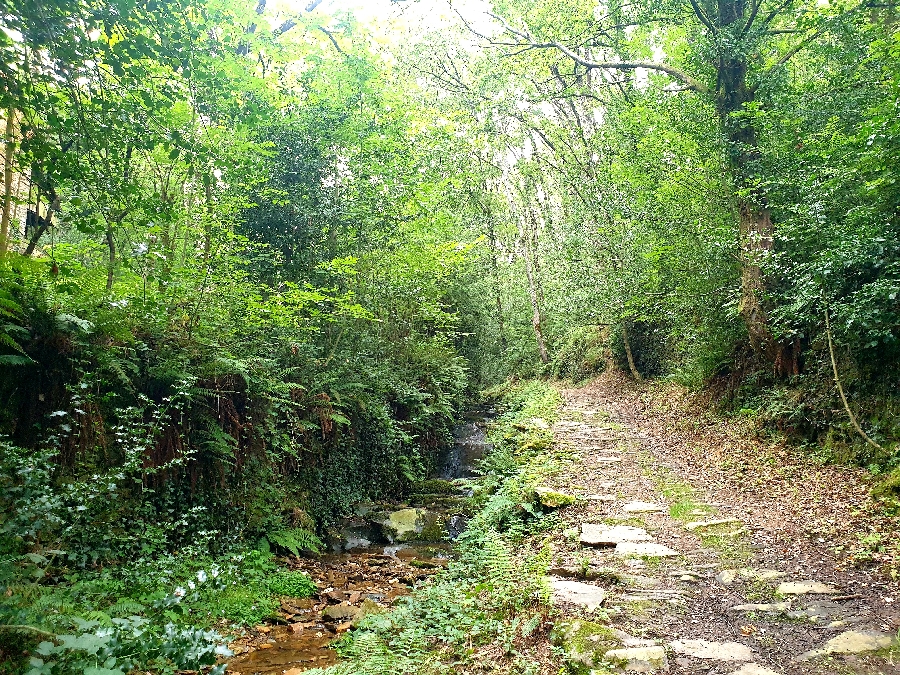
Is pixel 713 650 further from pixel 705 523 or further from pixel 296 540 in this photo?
pixel 296 540

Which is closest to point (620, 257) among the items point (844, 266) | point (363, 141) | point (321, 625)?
point (363, 141)

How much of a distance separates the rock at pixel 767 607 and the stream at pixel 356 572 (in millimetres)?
3718

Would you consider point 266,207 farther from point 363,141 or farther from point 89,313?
point 89,313

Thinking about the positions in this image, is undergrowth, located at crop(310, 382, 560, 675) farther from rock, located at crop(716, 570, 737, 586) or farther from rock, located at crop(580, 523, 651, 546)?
rock, located at crop(716, 570, 737, 586)

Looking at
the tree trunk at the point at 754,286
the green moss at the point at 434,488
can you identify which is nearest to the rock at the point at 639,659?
the tree trunk at the point at 754,286

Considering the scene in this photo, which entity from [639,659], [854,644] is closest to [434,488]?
[639,659]

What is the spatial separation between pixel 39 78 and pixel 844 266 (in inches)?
320

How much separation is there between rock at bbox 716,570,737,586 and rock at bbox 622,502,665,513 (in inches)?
71.5

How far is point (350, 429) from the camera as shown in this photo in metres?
10.4

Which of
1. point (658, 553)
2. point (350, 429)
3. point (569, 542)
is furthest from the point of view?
point (350, 429)

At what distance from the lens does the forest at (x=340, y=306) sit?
4.22m

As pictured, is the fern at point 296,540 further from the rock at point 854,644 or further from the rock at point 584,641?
the rock at point 854,644

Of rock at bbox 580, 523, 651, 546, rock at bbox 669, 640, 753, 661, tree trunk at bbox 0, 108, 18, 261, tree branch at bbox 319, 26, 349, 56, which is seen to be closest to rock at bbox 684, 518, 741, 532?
rock at bbox 580, 523, 651, 546

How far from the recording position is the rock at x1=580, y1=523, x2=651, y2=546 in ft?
18.6
